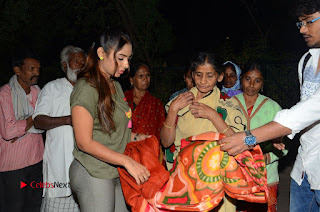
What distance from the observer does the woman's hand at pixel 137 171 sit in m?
1.99

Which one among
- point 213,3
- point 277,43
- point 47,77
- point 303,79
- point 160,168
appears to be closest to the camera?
point 160,168

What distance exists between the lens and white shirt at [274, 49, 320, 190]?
2.20 metres

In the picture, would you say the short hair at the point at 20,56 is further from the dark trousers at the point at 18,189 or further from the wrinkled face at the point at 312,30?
the wrinkled face at the point at 312,30

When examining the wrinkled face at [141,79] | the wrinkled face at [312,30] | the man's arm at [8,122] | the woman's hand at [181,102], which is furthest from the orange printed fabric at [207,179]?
the wrinkled face at [141,79]

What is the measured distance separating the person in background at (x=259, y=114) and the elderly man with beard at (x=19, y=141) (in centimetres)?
239

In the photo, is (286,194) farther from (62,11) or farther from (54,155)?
(62,11)

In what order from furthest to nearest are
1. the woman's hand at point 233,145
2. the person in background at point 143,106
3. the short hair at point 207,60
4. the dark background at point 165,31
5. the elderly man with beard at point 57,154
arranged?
the dark background at point 165,31 < the person in background at point 143,106 < the elderly man with beard at point 57,154 < the short hair at point 207,60 < the woman's hand at point 233,145

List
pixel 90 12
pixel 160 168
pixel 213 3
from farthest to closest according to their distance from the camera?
1. pixel 213 3
2. pixel 90 12
3. pixel 160 168

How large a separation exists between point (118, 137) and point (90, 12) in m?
8.11

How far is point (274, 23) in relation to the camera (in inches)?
539

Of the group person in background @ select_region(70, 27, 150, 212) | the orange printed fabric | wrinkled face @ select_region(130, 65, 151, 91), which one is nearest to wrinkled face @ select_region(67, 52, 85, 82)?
wrinkled face @ select_region(130, 65, 151, 91)

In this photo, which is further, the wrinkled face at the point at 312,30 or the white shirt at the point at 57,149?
the white shirt at the point at 57,149

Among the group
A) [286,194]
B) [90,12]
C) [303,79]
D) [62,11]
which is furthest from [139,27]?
[303,79]

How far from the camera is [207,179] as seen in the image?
7.49 ft
